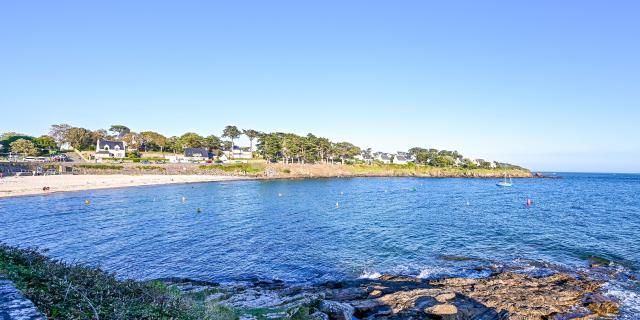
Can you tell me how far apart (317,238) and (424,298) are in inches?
783

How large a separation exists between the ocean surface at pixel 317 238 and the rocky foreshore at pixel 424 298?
2032 mm

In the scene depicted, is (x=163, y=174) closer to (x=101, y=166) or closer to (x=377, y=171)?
(x=101, y=166)

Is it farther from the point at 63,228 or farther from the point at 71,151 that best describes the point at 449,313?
the point at 71,151

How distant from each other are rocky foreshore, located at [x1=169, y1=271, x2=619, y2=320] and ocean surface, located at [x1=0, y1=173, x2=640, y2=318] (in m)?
2.03

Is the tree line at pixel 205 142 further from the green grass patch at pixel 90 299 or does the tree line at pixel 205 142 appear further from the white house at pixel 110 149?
the green grass patch at pixel 90 299

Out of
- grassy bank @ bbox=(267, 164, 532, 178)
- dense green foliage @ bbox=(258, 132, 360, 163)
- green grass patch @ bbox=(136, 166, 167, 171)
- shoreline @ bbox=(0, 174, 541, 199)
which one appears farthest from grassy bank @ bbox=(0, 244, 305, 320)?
dense green foliage @ bbox=(258, 132, 360, 163)

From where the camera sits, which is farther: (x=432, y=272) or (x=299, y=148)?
(x=299, y=148)

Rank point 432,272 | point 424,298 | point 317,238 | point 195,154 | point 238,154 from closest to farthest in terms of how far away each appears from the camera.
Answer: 1. point 424,298
2. point 432,272
3. point 317,238
4. point 195,154
5. point 238,154

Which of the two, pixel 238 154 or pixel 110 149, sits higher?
pixel 238 154

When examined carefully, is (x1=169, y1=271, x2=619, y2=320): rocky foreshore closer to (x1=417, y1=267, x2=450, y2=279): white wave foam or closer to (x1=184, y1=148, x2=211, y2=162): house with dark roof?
(x1=417, y1=267, x2=450, y2=279): white wave foam

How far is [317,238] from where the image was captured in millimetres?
37344

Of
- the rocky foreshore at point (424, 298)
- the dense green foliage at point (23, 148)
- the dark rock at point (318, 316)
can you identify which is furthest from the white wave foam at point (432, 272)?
the dense green foliage at point (23, 148)

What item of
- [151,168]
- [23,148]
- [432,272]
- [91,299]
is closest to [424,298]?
[432,272]

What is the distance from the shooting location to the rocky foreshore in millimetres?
16828
